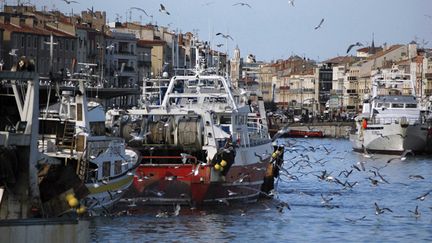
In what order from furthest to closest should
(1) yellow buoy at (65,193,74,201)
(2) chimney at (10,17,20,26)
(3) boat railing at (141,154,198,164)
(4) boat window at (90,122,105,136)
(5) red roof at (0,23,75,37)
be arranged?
(2) chimney at (10,17,20,26), (5) red roof at (0,23,75,37), (3) boat railing at (141,154,198,164), (4) boat window at (90,122,105,136), (1) yellow buoy at (65,193,74,201)

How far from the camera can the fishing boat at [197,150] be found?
158ft

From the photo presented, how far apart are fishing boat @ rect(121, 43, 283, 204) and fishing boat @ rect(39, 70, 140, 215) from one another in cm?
206

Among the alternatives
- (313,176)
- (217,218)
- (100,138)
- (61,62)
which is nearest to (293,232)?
(217,218)

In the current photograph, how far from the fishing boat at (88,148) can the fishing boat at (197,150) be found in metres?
2.06

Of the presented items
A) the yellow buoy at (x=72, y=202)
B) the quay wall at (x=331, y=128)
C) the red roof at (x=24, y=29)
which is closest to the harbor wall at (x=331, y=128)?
the quay wall at (x=331, y=128)

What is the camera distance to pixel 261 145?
2251 inches

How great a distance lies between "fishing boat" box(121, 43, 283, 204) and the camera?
48.1 meters

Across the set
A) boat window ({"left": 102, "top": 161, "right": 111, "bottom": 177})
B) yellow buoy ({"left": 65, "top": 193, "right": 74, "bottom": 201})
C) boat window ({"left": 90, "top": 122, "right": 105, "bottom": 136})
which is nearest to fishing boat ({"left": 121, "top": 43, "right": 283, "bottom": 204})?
boat window ({"left": 90, "top": 122, "right": 105, "bottom": 136})

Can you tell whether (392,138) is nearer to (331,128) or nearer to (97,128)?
(331,128)

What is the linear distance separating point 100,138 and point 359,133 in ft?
224

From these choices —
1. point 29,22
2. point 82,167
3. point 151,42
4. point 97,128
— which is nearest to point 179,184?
point 97,128

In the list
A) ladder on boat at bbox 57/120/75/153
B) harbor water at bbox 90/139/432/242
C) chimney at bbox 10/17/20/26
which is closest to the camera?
ladder on boat at bbox 57/120/75/153

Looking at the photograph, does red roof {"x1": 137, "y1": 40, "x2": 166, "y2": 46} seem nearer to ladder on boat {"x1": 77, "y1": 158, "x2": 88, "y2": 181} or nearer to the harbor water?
the harbor water

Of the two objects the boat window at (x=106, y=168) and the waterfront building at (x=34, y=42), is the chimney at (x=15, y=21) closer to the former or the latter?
the waterfront building at (x=34, y=42)
